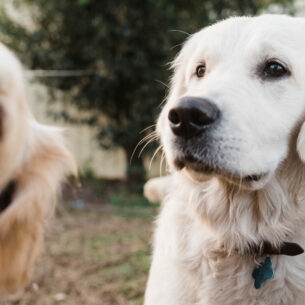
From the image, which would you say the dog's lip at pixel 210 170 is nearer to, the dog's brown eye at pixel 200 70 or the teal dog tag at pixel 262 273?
the teal dog tag at pixel 262 273

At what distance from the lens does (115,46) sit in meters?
8.22

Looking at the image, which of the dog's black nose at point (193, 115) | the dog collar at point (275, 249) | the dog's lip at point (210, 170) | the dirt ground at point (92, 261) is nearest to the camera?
the dog's black nose at point (193, 115)

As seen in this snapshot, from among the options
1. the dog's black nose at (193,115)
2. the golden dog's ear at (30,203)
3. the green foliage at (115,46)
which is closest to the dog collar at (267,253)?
the dog's black nose at (193,115)

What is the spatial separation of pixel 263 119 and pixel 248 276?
0.73 m

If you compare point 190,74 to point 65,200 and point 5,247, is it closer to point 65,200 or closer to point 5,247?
point 5,247

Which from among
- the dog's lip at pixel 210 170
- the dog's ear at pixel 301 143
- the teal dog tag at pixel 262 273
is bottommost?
the teal dog tag at pixel 262 273

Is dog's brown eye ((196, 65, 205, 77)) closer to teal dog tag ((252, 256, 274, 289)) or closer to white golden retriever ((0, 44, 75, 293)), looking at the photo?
teal dog tag ((252, 256, 274, 289))

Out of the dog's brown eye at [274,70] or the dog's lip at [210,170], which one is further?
the dog's brown eye at [274,70]

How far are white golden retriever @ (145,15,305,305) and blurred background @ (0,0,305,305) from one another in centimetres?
318

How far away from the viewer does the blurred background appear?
748 cm

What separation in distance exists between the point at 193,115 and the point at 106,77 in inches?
249

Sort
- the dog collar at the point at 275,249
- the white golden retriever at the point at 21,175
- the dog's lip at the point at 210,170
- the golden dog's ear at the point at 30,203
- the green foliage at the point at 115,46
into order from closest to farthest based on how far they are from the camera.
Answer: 1. the white golden retriever at the point at 21,175
2. the golden dog's ear at the point at 30,203
3. the dog's lip at the point at 210,170
4. the dog collar at the point at 275,249
5. the green foliage at the point at 115,46

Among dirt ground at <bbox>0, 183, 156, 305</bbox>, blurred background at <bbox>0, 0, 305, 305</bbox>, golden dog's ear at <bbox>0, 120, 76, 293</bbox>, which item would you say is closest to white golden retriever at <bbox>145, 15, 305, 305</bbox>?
golden dog's ear at <bbox>0, 120, 76, 293</bbox>

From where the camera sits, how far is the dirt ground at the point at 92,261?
398cm
